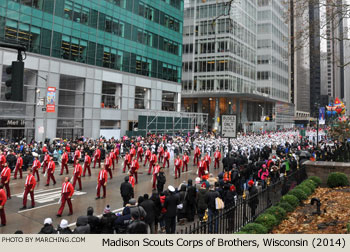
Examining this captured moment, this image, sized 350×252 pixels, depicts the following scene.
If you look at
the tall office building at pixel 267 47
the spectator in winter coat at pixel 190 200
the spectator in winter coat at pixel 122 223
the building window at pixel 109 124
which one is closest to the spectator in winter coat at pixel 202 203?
the spectator in winter coat at pixel 190 200

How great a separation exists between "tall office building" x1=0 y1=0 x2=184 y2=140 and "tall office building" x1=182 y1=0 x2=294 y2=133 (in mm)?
15650

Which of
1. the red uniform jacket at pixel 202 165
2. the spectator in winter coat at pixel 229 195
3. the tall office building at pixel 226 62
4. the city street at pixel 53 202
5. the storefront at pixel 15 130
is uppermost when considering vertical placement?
the tall office building at pixel 226 62

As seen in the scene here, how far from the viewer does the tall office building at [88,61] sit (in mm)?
27406

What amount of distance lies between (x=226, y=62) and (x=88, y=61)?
116 ft

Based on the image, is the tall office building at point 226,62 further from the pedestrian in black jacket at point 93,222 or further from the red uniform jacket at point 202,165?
the pedestrian in black jacket at point 93,222

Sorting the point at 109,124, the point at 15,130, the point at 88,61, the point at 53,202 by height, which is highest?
the point at 88,61

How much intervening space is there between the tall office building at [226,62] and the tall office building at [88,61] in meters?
15.7

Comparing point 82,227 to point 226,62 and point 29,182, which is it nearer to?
point 29,182

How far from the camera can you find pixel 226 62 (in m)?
60.9

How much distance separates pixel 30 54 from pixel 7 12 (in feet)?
13.4

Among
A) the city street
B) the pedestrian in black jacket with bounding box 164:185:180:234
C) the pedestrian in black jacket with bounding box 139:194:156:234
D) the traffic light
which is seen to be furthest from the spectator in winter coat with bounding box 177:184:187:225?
the traffic light

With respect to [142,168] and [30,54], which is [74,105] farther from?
[142,168]

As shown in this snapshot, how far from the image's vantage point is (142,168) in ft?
68.4

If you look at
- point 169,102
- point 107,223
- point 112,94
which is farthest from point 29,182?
point 169,102
